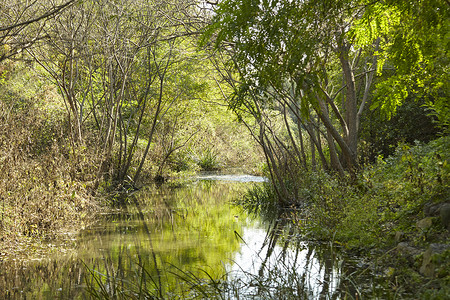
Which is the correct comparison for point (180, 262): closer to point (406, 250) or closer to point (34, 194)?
point (34, 194)

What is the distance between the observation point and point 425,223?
19.9 feet

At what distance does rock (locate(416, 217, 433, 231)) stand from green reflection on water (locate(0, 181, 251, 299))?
8.03 feet

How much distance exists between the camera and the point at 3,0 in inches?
374

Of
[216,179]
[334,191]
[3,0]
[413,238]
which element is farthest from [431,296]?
[216,179]

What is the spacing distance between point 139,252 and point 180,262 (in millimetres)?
1025

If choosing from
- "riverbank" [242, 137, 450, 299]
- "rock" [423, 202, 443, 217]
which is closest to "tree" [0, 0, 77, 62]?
"riverbank" [242, 137, 450, 299]

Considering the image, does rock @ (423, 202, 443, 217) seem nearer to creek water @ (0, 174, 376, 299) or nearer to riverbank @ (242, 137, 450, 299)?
riverbank @ (242, 137, 450, 299)

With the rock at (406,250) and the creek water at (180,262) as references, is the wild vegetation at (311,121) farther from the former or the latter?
the creek water at (180,262)

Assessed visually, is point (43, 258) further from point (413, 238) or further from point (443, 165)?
point (443, 165)

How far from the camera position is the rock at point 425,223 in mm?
5976

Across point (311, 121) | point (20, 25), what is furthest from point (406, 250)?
point (20, 25)

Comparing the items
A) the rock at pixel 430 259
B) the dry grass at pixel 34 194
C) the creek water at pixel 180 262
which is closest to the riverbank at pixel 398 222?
the rock at pixel 430 259

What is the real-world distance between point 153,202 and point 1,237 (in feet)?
25.0

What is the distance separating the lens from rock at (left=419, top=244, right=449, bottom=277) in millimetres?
4848
